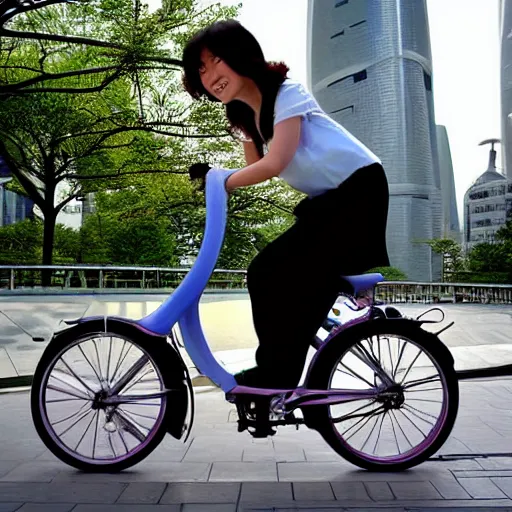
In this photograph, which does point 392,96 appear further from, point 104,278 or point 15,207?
point 104,278

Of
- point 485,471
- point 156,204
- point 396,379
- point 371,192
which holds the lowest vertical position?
point 485,471

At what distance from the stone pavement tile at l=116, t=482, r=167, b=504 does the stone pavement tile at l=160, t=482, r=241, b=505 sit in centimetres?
3

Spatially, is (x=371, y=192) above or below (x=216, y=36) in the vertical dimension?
below

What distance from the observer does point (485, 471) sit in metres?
2.74

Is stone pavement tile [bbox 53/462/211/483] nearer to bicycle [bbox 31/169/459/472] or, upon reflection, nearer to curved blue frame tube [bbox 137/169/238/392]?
bicycle [bbox 31/169/459/472]

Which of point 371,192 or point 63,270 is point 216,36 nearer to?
point 371,192

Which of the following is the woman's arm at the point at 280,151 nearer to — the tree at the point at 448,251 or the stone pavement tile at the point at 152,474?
the stone pavement tile at the point at 152,474

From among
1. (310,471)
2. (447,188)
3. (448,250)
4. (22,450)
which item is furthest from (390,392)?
(447,188)

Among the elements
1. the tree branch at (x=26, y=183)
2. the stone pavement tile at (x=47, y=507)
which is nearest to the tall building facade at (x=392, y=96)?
the tree branch at (x=26, y=183)

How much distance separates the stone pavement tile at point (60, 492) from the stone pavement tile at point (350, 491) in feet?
2.47

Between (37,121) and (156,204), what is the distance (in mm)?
8154

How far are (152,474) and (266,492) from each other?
21.8 inches

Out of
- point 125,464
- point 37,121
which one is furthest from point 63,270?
point 125,464

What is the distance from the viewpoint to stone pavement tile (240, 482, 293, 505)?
2.34 metres
